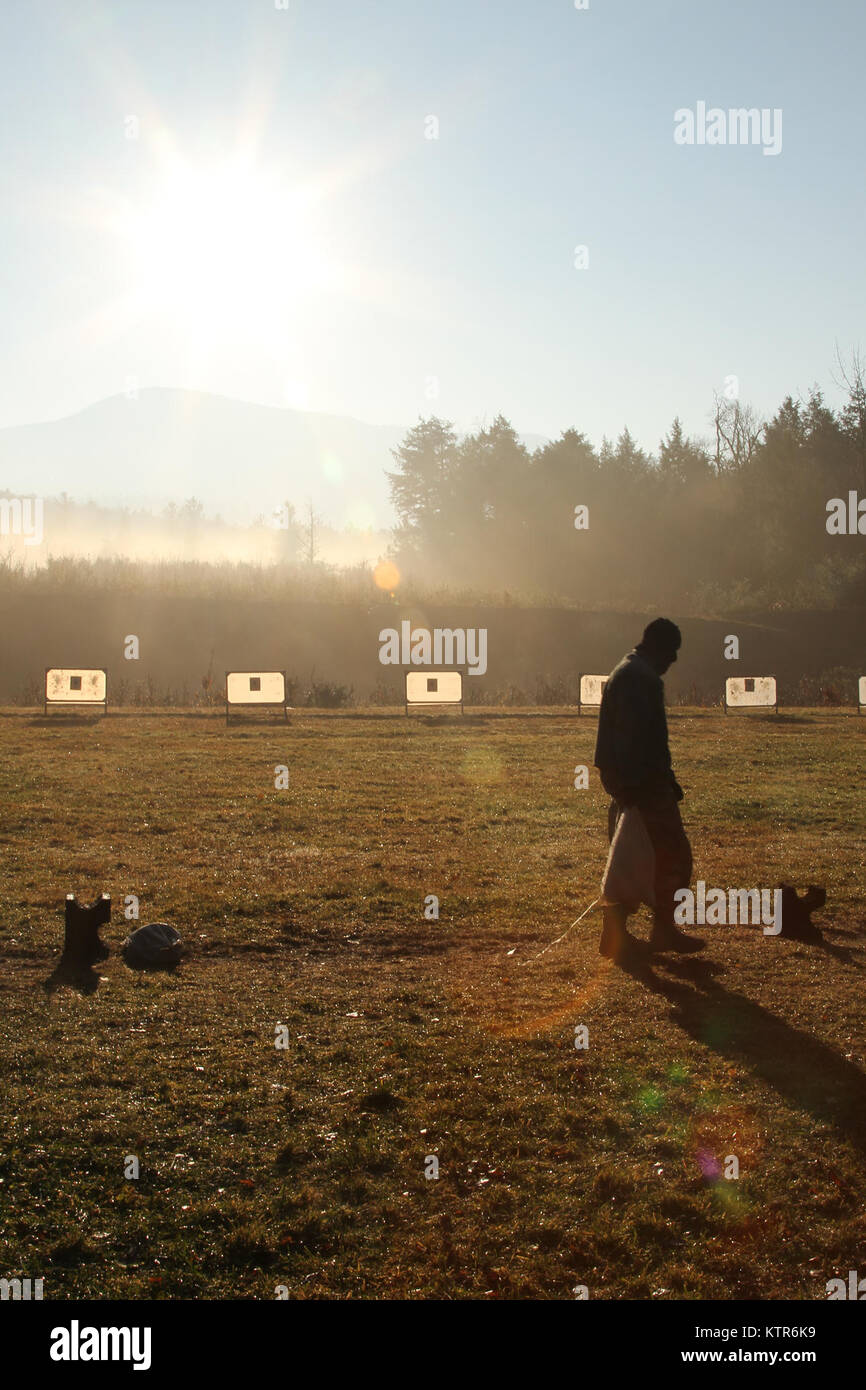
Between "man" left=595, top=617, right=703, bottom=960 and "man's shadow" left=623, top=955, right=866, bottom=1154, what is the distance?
34cm

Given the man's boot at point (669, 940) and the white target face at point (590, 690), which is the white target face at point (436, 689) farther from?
the man's boot at point (669, 940)

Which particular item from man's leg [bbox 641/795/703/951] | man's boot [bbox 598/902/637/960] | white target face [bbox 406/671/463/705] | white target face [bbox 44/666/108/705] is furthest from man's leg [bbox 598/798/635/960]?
white target face [bbox 44/666/108/705]

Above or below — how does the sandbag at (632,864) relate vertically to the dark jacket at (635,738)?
below

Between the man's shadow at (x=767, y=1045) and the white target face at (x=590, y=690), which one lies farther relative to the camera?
the white target face at (x=590, y=690)

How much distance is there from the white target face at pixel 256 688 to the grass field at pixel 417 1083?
12393 millimetres

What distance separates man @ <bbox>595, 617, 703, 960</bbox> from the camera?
643 cm

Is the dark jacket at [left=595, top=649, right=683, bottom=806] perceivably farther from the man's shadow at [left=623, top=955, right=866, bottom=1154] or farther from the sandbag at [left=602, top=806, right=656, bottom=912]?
the man's shadow at [left=623, top=955, right=866, bottom=1154]

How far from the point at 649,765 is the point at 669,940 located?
1.10m

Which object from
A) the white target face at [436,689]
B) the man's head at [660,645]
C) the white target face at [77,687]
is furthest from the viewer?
the white target face at [436,689]

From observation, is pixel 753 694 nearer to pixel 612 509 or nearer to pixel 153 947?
pixel 153 947

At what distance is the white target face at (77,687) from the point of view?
908 inches

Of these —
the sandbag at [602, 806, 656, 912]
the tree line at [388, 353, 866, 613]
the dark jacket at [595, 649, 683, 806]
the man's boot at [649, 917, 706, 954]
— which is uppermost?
the tree line at [388, 353, 866, 613]

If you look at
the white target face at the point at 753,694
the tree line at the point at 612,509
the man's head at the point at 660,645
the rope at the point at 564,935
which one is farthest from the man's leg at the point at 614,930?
the tree line at the point at 612,509

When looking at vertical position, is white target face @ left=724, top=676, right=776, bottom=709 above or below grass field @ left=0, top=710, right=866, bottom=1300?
above
